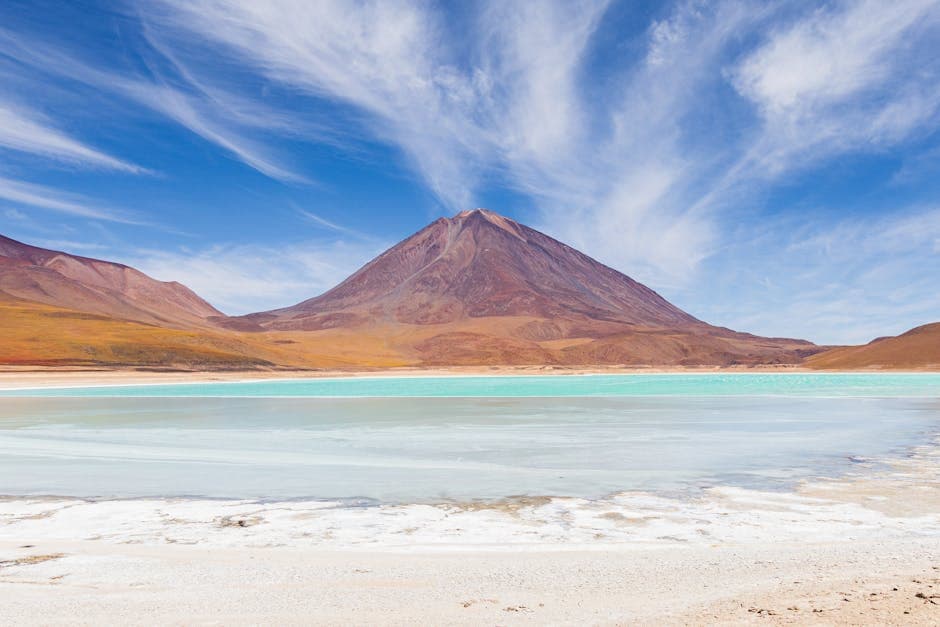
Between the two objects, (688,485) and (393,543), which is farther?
(688,485)

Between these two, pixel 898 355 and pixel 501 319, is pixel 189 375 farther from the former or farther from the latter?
pixel 501 319

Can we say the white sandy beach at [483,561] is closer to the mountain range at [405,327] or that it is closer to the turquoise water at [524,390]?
the turquoise water at [524,390]

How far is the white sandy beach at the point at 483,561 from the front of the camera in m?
4.16

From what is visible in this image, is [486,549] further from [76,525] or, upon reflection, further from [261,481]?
[261,481]

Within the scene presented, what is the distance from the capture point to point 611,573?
4.95 metres

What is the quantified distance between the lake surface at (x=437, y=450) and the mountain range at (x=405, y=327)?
52379 mm

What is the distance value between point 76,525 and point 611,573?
200 inches

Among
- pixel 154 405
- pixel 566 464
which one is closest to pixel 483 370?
pixel 154 405

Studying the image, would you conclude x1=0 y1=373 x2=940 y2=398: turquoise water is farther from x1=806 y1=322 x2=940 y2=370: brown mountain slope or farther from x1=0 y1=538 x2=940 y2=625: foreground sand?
x1=806 y1=322 x2=940 y2=370: brown mountain slope

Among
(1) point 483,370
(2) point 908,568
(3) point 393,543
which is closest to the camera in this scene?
(2) point 908,568

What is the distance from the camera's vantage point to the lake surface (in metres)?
8.96

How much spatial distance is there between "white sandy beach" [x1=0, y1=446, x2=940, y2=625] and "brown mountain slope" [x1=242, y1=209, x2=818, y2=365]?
84.4 meters

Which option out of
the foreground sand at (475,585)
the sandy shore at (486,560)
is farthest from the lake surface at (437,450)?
the foreground sand at (475,585)

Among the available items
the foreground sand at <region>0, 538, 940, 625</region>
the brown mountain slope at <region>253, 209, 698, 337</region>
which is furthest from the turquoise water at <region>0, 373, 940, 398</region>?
the brown mountain slope at <region>253, 209, 698, 337</region>
